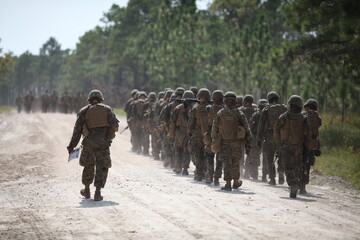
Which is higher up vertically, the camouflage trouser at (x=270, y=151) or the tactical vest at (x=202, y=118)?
the tactical vest at (x=202, y=118)

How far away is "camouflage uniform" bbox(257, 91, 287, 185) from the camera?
45.8 ft

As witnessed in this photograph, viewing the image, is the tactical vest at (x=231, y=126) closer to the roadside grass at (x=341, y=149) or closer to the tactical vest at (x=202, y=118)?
the tactical vest at (x=202, y=118)

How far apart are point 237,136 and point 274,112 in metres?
2.39

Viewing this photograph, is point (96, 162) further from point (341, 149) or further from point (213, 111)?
point (341, 149)

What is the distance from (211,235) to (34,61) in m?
157

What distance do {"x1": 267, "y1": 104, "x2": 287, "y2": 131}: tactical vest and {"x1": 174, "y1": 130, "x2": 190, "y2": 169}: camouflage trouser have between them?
2372mm

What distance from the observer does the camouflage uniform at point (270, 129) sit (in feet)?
45.8

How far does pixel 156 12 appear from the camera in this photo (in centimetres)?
6950

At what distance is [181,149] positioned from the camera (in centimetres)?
1545

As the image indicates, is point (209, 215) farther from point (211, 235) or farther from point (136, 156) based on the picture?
point (136, 156)

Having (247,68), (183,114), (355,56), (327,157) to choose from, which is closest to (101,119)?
(183,114)

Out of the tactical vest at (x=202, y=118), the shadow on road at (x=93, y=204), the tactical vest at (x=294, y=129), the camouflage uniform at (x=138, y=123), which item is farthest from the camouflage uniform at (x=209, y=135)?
the camouflage uniform at (x=138, y=123)

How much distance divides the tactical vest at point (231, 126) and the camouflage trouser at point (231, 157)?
161mm

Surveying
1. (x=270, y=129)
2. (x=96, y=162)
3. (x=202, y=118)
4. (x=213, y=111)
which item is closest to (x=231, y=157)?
(x=213, y=111)
